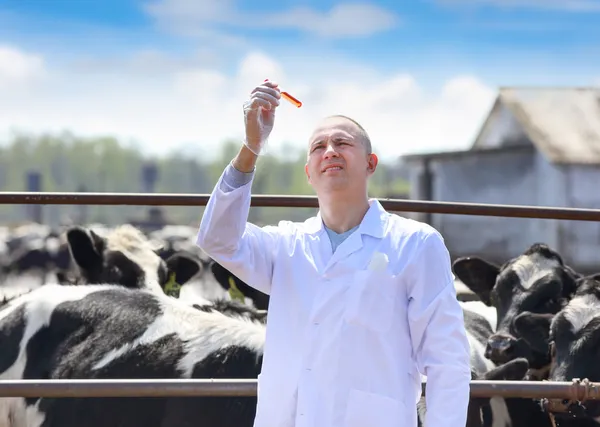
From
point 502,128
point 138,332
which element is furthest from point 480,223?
point 138,332

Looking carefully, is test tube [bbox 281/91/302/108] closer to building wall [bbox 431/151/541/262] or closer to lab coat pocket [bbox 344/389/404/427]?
lab coat pocket [bbox 344/389/404/427]

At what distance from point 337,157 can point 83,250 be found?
451cm

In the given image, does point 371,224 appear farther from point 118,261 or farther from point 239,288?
point 118,261

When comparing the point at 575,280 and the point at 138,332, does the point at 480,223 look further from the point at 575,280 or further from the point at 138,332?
the point at 138,332

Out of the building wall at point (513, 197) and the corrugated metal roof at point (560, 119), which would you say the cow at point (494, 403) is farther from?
the corrugated metal roof at point (560, 119)

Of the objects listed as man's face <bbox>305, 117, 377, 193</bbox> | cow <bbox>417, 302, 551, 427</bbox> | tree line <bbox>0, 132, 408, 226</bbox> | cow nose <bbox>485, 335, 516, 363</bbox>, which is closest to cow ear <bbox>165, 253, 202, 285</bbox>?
cow <bbox>417, 302, 551, 427</bbox>

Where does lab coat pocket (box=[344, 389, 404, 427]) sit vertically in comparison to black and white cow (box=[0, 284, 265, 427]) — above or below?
above

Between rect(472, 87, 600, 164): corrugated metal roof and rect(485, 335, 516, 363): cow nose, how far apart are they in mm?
22717

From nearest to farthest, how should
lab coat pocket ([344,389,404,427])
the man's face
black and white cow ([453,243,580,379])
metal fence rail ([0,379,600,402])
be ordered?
lab coat pocket ([344,389,404,427]) < the man's face < metal fence rail ([0,379,600,402]) < black and white cow ([453,243,580,379])

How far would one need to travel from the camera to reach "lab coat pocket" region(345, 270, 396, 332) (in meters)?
2.81

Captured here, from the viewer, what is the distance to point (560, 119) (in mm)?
29469

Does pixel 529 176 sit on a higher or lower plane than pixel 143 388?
higher

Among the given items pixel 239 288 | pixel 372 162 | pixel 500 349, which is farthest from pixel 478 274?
pixel 372 162

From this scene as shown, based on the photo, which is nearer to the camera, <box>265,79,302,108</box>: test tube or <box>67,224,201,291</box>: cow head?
<box>265,79,302,108</box>: test tube
